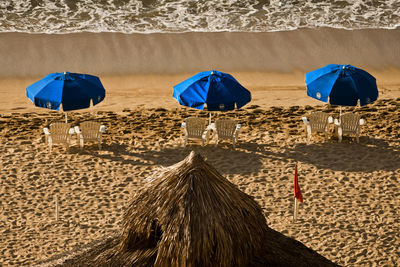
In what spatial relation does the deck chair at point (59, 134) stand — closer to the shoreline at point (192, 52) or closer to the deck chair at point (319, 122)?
the deck chair at point (319, 122)

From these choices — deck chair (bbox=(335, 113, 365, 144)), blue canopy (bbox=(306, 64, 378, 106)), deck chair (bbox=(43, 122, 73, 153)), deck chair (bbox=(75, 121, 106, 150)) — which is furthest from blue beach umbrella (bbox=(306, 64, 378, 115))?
deck chair (bbox=(43, 122, 73, 153))

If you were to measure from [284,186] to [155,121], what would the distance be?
15.6 feet

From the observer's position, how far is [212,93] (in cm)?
1245

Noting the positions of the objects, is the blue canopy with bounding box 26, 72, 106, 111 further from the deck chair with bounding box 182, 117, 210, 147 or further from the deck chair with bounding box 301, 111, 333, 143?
the deck chair with bounding box 301, 111, 333, 143

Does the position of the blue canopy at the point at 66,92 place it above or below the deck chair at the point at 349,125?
above

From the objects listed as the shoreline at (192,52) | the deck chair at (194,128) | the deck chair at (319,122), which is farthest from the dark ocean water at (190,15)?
the deck chair at (194,128)

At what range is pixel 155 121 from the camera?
14.8 meters

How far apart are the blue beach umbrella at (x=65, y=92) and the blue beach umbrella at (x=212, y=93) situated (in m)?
1.90

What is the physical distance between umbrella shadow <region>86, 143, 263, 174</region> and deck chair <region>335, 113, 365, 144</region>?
82.9 inches

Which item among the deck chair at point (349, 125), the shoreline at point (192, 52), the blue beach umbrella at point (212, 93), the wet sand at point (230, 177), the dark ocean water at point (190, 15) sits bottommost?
the wet sand at point (230, 177)

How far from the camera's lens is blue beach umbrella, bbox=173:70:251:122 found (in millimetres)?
12375

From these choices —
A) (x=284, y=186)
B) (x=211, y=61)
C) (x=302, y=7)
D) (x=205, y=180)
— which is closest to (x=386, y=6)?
(x=302, y=7)

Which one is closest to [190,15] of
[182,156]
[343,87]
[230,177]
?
[343,87]

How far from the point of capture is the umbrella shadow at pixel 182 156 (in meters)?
A: 12.1
